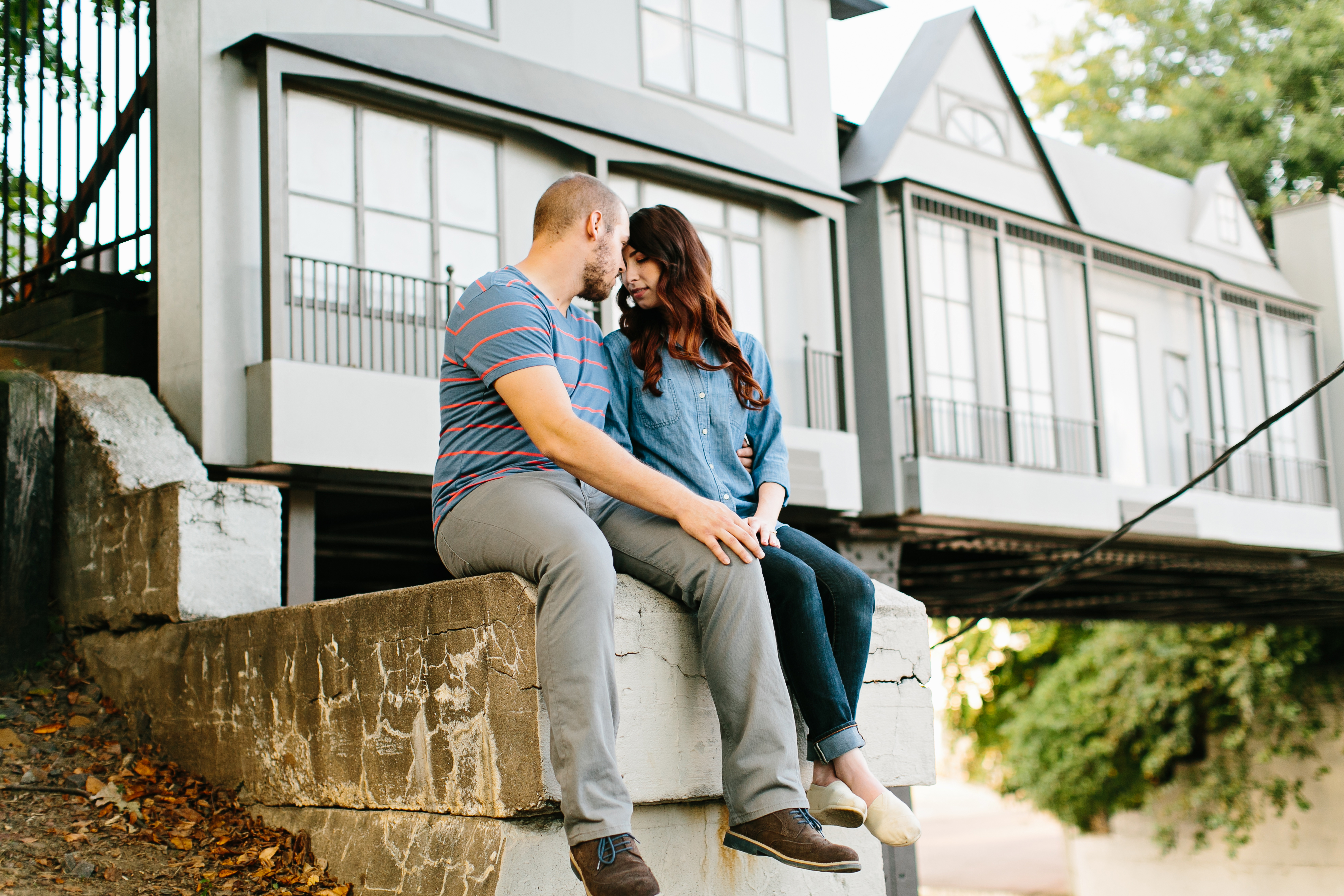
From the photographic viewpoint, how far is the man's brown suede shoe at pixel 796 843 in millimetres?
3230

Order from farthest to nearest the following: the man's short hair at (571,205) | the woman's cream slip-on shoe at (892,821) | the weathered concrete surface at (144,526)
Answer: the weathered concrete surface at (144,526)
the man's short hair at (571,205)
the woman's cream slip-on shoe at (892,821)

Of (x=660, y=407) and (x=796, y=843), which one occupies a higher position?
(x=660, y=407)

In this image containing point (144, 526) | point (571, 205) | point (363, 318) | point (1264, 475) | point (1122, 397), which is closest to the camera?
point (571, 205)

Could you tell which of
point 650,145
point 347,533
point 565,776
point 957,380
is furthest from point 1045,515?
point 565,776

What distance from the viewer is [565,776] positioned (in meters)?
3.21

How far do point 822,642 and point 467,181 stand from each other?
735 centimetres

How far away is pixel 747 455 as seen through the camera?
4152mm

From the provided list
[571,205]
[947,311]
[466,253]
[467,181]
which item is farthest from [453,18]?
[571,205]

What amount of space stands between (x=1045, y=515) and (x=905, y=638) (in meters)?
9.72

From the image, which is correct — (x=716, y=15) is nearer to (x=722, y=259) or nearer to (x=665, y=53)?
(x=665, y=53)

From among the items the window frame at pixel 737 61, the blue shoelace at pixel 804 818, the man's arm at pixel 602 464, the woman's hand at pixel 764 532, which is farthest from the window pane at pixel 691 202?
the blue shoelace at pixel 804 818

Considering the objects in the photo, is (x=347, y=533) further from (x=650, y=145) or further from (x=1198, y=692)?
(x=1198, y=692)

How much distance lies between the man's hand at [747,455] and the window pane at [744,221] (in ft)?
27.1

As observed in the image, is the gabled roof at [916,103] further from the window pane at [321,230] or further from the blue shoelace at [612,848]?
the blue shoelace at [612,848]
